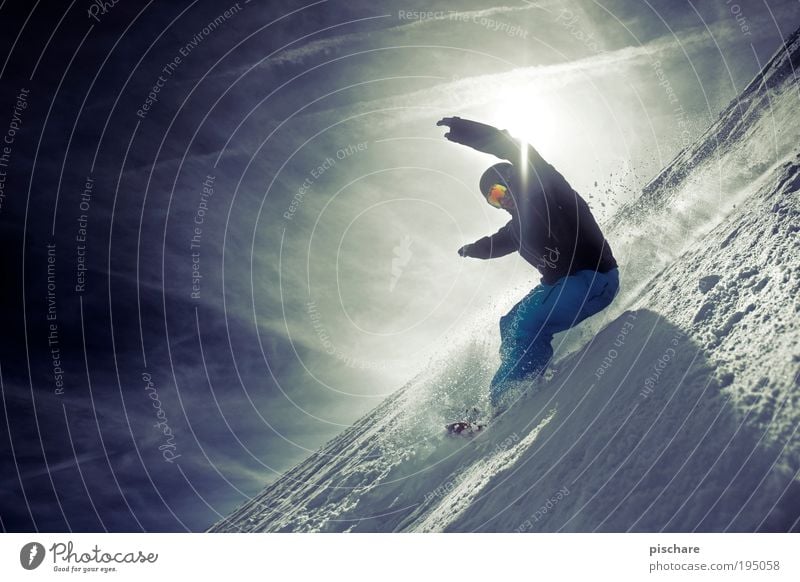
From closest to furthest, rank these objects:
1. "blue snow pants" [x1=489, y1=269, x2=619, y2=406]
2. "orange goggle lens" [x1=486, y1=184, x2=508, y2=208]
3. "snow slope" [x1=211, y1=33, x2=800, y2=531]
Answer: "snow slope" [x1=211, y1=33, x2=800, y2=531], "blue snow pants" [x1=489, y1=269, x2=619, y2=406], "orange goggle lens" [x1=486, y1=184, x2=508, y2=208]

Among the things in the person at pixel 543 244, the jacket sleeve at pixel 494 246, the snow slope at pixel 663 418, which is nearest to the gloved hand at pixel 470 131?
the person at pixel 543 244

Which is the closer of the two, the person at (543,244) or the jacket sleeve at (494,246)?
the person at (543,244)

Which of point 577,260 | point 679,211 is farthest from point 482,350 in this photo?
point 679,211

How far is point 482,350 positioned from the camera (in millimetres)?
7996

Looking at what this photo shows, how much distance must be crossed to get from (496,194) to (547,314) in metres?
1.50

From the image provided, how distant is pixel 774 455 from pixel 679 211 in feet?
20.7

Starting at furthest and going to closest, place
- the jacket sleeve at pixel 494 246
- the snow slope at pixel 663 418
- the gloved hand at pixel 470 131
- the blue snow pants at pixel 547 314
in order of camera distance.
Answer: the jacket sleeve at pixel 494 246
the blue snow pants at pixel 547 314
the gloved hand at pixel 470 131
the snow slope at pixel 663 418

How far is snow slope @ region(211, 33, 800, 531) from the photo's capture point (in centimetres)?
244

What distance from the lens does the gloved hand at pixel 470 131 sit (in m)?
4.55
